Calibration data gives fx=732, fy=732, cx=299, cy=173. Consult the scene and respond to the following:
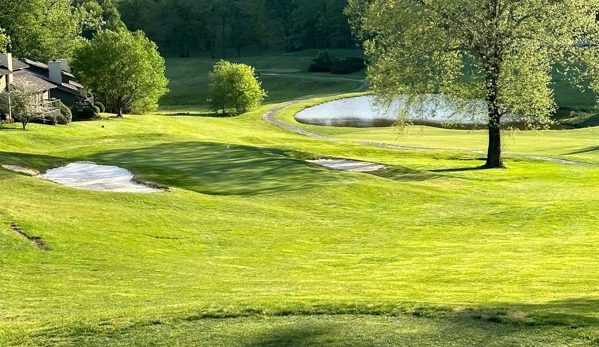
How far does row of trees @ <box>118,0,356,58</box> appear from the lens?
183125 mm

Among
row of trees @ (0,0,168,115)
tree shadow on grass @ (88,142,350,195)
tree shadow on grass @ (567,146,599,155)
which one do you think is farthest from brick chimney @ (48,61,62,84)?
tree shadow on grass @ (567,146,599,155)

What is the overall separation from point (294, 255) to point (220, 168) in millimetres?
18838

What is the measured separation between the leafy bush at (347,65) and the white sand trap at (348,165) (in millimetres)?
111323

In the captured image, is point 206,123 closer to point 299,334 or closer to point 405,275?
point 405,275

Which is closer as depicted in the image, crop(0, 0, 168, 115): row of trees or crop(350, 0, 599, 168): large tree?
crop(350, 0, 599, 168): large tree

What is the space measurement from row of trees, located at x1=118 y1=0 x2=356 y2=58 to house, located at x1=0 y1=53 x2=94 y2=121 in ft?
307

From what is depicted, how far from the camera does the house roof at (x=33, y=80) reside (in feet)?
245

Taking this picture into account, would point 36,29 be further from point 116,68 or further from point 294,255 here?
point 294,255

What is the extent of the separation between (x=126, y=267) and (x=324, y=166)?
24.6 metres

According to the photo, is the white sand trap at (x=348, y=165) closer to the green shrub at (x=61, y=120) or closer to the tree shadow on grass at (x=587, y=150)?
the tree shadow on grass at (x=587, y=150)

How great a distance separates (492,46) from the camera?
47.7m

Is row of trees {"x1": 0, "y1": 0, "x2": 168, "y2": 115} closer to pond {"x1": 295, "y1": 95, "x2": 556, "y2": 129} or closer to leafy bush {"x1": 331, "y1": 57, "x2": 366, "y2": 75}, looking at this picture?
pond {"x1": 295, "y1": 95, "x2": 556, "y2": 129}

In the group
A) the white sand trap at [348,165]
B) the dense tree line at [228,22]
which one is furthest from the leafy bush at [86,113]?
the dense tree line at [228,22]

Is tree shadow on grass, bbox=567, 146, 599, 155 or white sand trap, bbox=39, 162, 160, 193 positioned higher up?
white sand trap, bbox=39, 162, 160, 193
